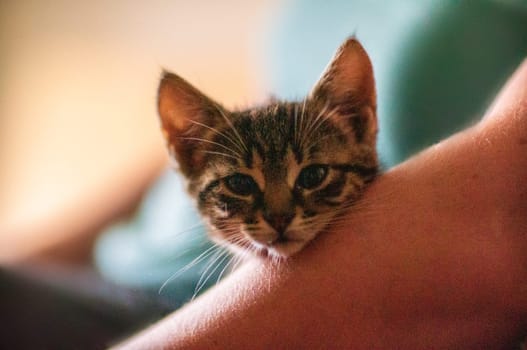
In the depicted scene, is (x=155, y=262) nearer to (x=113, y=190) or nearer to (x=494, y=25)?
(x=113, y=190)

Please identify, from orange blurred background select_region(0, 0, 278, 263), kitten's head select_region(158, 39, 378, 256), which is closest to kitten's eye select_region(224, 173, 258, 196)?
kitten's head select_region(158, 39, 378, 256)

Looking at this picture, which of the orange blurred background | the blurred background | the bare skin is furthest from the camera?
the orange blurred background

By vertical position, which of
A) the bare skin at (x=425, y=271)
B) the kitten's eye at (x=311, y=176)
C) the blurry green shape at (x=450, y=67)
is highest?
the blurry green shape at (x=450, y=67)

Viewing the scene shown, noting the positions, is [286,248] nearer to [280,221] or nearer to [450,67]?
[280,221]

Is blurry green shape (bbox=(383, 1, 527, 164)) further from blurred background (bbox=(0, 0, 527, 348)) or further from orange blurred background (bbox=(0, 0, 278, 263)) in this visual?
orange blurred background (bbox=(0, 0, 278, 263))

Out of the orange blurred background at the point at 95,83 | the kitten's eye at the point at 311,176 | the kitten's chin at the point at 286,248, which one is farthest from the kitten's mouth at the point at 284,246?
the orange blurred background at the point at 95,83

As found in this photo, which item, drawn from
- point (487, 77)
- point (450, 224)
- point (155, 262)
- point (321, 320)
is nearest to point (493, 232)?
point (450, 224)

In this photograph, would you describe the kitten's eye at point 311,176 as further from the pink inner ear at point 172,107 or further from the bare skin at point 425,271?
the pink inner ear at point 172,107
